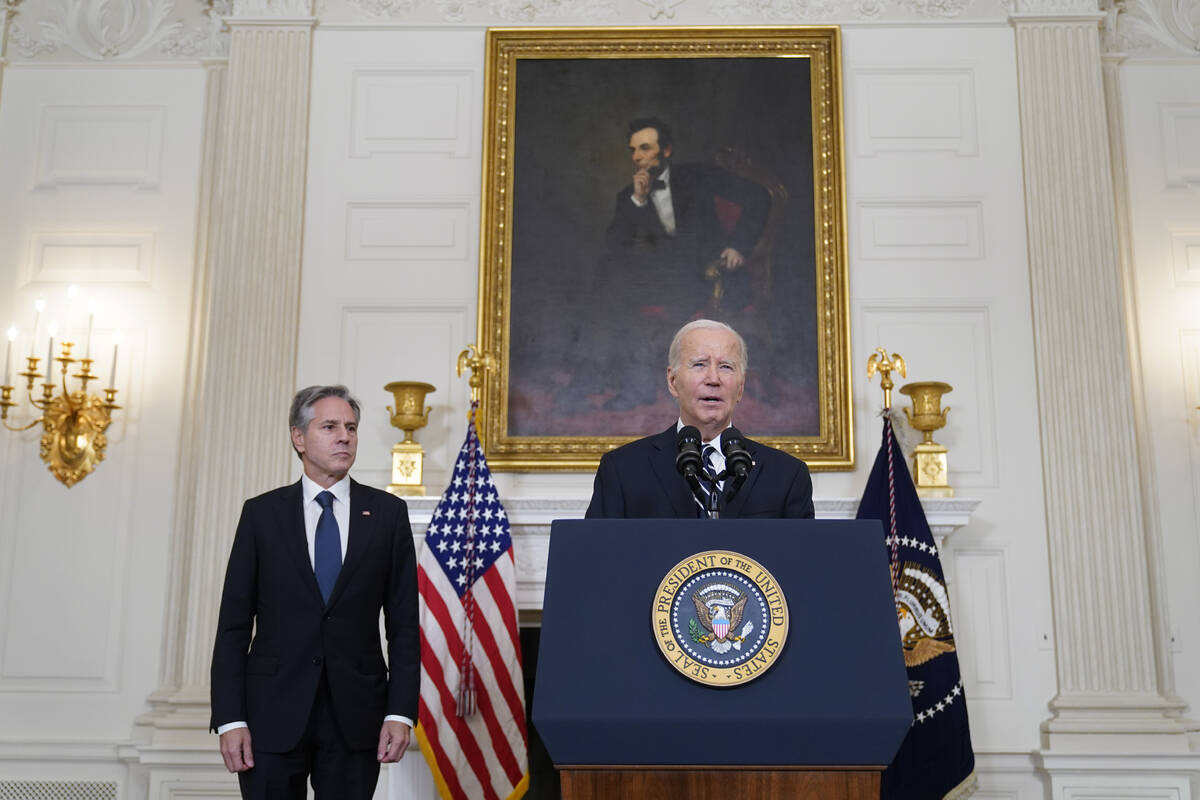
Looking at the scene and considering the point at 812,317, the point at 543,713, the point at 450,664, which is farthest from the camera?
the point at 812,317

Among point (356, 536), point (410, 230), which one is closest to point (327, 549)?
point (356, 536)

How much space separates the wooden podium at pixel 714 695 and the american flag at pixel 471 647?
9.01ft

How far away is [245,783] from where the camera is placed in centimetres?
309

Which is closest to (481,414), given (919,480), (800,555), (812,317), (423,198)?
(423,198)

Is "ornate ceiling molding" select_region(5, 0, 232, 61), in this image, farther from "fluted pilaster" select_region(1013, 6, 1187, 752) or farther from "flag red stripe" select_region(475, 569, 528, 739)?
"fluted pilaster" select_region(1013, 6, 1187, 752)

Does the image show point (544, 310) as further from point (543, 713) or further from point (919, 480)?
point (543, 713)

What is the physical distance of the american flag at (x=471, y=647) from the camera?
4.55 meters

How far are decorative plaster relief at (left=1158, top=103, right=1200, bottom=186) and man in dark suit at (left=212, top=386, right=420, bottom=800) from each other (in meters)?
4.36

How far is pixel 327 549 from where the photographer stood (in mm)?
3273

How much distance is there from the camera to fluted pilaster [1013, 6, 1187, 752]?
16.4 feet

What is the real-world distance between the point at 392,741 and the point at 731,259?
3.13 metres

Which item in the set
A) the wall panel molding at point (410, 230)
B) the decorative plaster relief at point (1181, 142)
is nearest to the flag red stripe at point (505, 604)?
the wall panel molding at point (410, 230)

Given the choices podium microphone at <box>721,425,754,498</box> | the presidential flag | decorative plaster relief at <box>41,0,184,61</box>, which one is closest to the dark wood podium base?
podium microphone at <box>721,425,754,498</box>

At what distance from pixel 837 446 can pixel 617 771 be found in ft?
11.5
